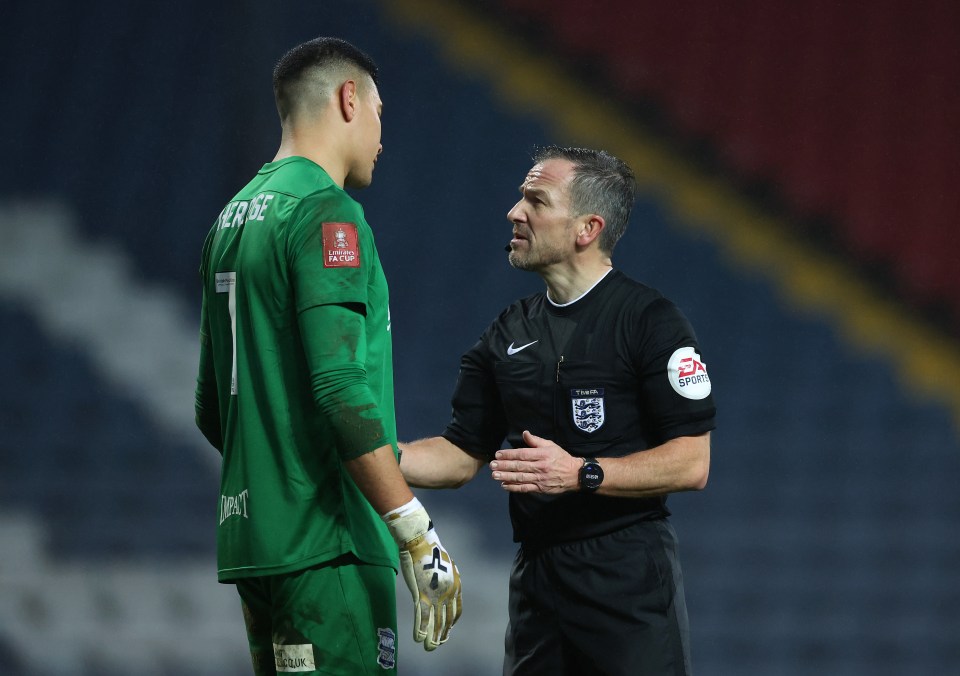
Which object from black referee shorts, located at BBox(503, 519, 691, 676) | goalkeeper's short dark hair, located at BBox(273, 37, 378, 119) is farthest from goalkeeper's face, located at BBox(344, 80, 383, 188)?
black referee shorts, located at BBox(503, 519, 691, 676)

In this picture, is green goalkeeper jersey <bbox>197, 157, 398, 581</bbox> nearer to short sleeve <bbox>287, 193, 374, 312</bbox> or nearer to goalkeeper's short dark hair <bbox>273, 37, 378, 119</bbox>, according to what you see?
short sleeve <bbox>287, 193, 374, 312</bbox>

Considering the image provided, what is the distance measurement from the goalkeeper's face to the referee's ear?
59 centimetres

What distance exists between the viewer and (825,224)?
15.3ft

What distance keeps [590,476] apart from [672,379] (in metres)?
0.27

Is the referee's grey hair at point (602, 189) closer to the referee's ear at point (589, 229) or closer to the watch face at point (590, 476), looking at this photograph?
the referee's ear at point (589, 229)

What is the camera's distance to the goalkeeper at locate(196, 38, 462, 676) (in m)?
1.72

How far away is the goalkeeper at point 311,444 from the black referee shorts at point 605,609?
49 cm

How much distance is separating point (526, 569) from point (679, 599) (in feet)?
1.04

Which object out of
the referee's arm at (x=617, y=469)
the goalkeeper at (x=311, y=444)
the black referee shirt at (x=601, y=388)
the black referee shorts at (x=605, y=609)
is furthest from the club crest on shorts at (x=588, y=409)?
the goalkeeper at (x=311, y=444)

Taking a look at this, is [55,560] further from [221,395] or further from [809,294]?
[809,294]

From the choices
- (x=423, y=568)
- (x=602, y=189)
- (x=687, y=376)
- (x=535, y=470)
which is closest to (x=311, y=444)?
(x=423, y=568)

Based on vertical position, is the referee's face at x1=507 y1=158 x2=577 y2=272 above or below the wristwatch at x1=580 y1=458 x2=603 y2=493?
above

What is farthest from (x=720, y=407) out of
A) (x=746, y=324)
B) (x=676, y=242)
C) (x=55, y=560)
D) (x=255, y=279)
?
(x=255, y=279)

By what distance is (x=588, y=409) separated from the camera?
2279 mm
